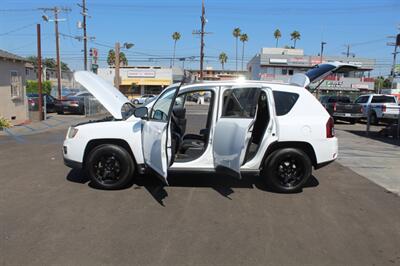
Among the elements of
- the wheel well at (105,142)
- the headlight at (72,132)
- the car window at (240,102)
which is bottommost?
the wheel well at (105,142)

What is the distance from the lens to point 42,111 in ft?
66.8

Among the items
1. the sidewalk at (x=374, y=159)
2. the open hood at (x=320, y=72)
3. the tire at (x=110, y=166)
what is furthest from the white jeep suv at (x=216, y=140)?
the sidewalk at (x=374, y=159)

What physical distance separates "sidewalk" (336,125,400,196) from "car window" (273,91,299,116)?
2399mm

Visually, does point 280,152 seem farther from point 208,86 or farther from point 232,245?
point 232,245

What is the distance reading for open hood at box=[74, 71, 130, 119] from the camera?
6661 mm

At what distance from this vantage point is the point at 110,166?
248 inches

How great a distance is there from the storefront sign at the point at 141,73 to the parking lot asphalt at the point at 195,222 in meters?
56.5

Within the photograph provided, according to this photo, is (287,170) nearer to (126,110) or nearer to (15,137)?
(126,110)

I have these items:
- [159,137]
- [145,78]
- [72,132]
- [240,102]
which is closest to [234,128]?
[240,102]

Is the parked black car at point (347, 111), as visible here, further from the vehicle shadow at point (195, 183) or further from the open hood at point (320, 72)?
the vehicle shadow at point (195, 183)

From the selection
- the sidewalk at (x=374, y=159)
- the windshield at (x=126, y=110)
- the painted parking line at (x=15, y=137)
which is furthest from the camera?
the painted parking line at (x=15, y=137)

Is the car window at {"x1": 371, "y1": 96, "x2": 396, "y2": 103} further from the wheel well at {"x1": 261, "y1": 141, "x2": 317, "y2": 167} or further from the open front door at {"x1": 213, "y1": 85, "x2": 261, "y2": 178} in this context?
the open front door at {"x1": 213, "y1": 85, "x2": 261, "y2": 178}

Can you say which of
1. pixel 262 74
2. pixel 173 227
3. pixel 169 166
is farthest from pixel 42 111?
pixel 262 74

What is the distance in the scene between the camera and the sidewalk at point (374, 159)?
24.7 feet
